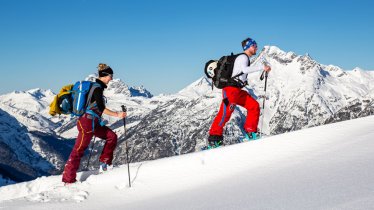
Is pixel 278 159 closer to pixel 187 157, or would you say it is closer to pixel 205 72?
pixel 187 157

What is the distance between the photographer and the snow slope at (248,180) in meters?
5.32

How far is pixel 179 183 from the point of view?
8.26 meters

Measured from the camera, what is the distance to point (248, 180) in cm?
704

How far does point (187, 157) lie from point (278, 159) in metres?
2.33

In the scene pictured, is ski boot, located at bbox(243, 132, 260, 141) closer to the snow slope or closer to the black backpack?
the black backpack

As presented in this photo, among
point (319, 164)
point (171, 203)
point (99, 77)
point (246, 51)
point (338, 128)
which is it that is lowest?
point (171, 203)

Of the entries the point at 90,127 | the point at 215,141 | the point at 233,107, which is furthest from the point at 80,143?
the point at 233,107

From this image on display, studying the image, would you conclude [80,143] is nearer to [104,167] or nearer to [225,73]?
[104,167]

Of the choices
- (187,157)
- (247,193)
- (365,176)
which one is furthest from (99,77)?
(365,176)

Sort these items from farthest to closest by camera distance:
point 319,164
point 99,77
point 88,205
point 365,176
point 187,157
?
point 99,77, point 187,157, point 88,205, point 319,164, point 365,176

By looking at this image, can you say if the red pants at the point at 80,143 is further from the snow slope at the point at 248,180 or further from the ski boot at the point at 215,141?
the ski boot at the point at 215,141

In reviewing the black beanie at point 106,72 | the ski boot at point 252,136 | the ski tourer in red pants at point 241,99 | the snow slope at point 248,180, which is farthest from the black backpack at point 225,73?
the black beanie at point 106,72

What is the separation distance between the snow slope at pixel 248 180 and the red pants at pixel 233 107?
6.09 ft

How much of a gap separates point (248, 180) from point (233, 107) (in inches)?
174
